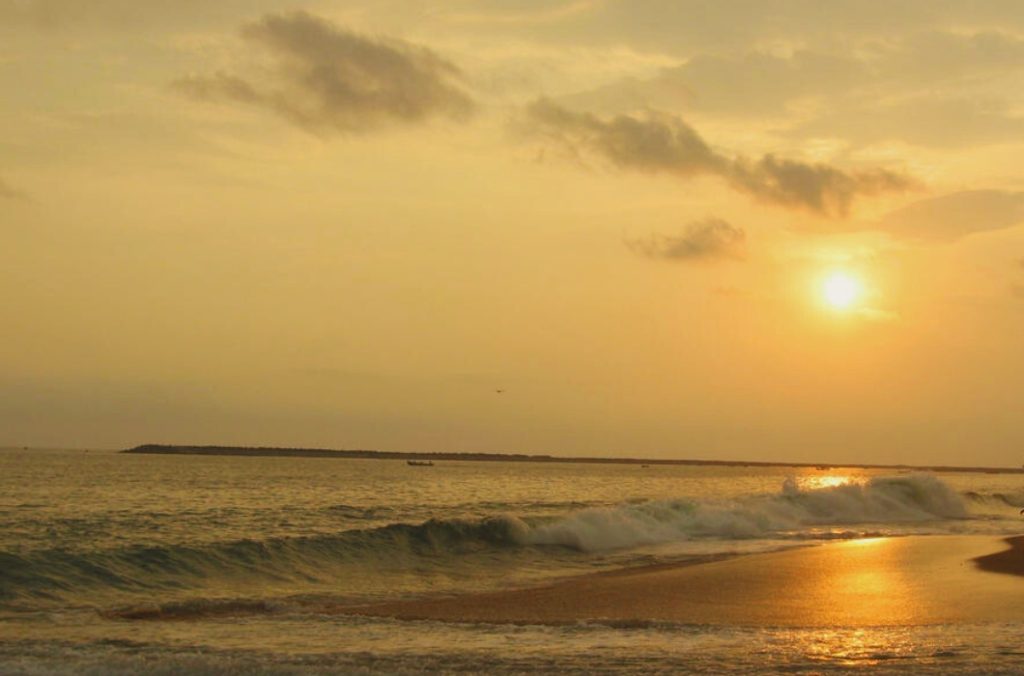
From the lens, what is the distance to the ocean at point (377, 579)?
40.5 ft

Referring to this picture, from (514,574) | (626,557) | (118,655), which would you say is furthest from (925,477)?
(118,655)

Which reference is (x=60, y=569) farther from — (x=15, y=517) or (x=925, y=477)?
(x=925, y=477)

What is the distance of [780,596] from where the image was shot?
1867cm

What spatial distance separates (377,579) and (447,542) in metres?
6.26

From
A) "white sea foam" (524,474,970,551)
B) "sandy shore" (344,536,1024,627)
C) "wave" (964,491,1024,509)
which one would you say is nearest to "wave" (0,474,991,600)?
"white sea foam" (524,474,970,551)

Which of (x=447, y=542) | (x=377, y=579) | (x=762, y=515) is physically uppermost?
(x=762, y=515)

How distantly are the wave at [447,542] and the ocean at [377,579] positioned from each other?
0.26ft

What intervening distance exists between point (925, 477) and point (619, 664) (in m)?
47.0

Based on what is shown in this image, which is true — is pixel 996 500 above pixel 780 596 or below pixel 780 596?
above

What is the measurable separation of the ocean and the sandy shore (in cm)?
94

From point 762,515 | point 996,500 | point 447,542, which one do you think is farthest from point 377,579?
point 996,500

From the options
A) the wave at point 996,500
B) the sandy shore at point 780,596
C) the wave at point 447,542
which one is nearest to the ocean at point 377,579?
the wave at point 447,542

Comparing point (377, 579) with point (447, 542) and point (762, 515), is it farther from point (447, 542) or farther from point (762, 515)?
point (762, 515)

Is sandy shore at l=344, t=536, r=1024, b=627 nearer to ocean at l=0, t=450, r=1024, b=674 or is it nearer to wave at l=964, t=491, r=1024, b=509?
ocean at l=0, t=450, r=1024, b=674
